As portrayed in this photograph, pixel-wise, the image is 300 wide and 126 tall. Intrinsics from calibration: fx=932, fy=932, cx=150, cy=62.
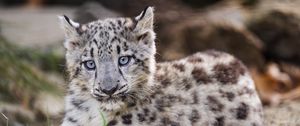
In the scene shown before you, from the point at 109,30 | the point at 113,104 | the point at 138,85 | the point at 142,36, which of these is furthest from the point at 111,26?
the point at 113,104

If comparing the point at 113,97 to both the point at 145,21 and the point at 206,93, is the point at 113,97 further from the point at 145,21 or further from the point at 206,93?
the point at 206,93

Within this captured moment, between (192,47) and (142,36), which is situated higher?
(192,47)

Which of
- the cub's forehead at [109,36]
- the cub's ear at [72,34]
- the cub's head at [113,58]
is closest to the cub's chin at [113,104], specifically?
the cub's head at [113,58]

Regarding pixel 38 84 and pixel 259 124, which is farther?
pixel 38 84

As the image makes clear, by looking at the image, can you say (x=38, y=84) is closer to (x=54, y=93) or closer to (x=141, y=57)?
(x=54, y=93)

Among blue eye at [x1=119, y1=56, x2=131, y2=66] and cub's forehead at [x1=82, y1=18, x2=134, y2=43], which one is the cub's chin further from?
cub's forehead at [x1=82, y1=18, x2=134, y2=43]

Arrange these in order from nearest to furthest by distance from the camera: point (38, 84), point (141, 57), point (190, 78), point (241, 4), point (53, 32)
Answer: point (141, 57) → point (190, 78) → point (38, 84) → point (241, 4) → point (53, 32)

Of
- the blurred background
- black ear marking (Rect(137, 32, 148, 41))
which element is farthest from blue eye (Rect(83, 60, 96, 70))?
the blurred background

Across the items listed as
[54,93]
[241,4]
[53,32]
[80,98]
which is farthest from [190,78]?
[53,32]
